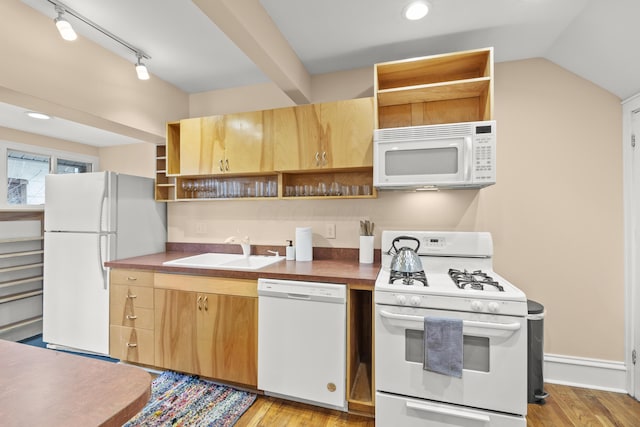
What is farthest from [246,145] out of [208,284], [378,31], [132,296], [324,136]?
[132,296]

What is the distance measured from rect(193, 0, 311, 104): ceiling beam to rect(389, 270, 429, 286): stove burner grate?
1585 millimetres

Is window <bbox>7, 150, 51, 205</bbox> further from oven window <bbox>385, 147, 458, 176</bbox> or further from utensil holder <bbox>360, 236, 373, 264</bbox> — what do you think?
oven window <bbox>385, 147, 458, 176</bbox>

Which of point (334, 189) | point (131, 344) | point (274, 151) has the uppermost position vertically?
point (274, 151)

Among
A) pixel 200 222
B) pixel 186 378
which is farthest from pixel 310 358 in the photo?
pixel 200 222

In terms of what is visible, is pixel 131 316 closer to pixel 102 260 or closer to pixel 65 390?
pixel 102 260

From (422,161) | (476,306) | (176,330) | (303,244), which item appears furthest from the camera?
(303,244)

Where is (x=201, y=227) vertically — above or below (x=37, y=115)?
below

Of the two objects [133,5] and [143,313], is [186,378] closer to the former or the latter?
[143,313]

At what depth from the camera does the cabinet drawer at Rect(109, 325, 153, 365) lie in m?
2.29

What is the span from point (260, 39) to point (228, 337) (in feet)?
6.45

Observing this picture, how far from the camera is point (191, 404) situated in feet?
6.45

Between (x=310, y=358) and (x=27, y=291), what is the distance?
352cm

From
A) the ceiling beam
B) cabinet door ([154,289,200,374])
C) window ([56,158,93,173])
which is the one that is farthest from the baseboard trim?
window ([56,158,93,173])

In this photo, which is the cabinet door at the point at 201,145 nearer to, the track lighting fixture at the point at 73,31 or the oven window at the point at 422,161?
the track lighting fixture at the point at 73,31
